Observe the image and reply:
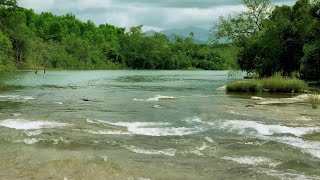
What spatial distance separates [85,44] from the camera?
523ft

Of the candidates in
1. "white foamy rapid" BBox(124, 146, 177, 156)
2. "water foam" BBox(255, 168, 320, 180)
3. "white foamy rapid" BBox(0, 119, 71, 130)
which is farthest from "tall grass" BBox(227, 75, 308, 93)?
"water foam" BBox(255, 168, 320, 180)

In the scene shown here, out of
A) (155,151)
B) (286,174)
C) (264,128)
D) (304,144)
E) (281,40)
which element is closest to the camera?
(286,174)

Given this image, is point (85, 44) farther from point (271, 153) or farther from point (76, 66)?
point (271, 153)

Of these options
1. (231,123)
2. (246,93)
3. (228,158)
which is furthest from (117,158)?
(246,93)

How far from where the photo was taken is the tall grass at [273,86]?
3941 cm

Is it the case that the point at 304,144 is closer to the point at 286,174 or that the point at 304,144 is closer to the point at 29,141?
the point at 286,174

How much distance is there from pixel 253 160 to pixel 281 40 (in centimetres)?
4037

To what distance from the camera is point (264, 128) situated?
1850 cm

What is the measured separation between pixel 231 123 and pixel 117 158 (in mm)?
8969

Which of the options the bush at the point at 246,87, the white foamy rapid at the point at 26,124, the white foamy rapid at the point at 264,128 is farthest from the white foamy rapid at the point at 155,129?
the bush at the point at 246,87

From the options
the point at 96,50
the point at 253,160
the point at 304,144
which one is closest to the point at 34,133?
the point at 253,160

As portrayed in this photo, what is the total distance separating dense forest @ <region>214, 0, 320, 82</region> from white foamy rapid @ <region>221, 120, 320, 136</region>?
26769 millimetres

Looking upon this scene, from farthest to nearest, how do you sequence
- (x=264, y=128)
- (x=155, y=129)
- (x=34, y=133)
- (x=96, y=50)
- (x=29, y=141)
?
1. (x=96, y=50)
2. (x=264, y=128)
3. (x=155, y=129)
4. (x=34, y=133)
5. (x=29, y=141)

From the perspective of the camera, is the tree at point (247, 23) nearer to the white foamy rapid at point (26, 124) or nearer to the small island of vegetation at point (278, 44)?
the small island of vegetation at point (278, 44)
